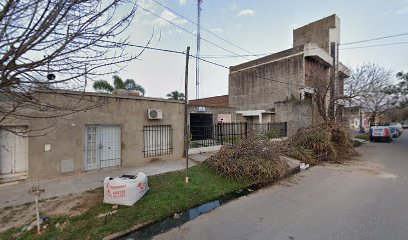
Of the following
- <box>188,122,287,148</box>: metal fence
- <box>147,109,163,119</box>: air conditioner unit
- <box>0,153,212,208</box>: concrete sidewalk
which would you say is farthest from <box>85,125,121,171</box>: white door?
<box>188,122,287,148</box>: metal fence

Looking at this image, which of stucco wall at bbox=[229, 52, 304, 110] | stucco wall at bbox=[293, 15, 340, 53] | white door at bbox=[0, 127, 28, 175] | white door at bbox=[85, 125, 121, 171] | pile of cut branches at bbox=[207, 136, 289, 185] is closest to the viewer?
white door at bbox=[0, 127, 28, 175]

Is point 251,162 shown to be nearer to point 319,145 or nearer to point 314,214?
point 314,214

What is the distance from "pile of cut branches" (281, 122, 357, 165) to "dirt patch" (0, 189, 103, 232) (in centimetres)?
851

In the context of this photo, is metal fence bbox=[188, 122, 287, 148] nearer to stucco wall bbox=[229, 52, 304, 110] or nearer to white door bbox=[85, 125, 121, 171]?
white door bbox=[85, 125, 121, 171]

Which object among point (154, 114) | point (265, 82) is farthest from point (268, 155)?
point (265, 82)

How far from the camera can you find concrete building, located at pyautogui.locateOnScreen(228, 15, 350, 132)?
16.8 meters

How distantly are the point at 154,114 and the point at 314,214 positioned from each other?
21.9 feet

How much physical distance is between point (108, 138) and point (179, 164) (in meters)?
3.08

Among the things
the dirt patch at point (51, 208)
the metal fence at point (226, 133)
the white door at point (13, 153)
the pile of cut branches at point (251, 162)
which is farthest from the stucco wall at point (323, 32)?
the white door at point (13, 153)

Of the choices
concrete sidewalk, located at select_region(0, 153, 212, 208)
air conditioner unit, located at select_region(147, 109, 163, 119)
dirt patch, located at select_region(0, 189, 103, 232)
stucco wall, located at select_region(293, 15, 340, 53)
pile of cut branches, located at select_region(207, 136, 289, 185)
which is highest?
stucco wall, located at select_region(293, 15, 340, 53)

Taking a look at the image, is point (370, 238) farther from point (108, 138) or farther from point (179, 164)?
point (108, 138)

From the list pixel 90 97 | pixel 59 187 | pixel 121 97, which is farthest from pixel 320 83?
pixel 59 187

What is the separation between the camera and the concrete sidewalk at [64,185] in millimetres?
4836

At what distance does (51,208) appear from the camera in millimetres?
4281
